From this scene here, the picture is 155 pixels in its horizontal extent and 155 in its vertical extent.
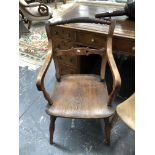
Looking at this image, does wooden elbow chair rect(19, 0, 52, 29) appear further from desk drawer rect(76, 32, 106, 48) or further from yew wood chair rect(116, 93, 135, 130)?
yew wood chair rect(116, 93, 135, 130)

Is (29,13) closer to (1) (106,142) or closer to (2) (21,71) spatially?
(2) (21,71)

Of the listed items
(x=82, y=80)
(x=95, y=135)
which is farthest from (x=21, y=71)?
(x=95, y=135)

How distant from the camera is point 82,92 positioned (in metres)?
1.53

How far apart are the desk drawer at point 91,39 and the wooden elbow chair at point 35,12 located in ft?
6.49

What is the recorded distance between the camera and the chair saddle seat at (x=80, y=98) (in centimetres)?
134

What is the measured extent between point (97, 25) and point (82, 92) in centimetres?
54

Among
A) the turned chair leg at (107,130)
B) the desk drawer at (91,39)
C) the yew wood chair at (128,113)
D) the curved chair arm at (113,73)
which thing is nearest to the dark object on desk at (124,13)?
the desk drawer at (91,39)

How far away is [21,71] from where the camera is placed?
241cm

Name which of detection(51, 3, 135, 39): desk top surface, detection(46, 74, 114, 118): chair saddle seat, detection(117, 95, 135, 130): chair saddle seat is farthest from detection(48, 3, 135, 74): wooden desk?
detection(117, 95, 135, 130): chair saddle seat

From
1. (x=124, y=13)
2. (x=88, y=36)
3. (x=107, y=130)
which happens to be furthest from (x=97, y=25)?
(x=107, y=130)

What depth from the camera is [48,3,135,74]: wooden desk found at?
1.56 metres

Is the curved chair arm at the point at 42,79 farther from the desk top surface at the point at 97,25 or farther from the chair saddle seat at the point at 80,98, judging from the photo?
the desk top surface at the point at 97,25
